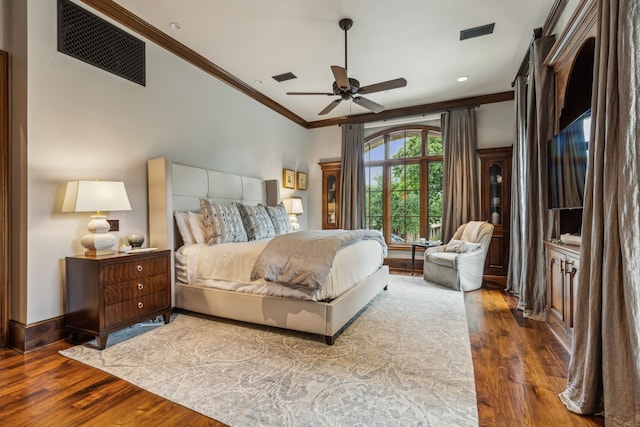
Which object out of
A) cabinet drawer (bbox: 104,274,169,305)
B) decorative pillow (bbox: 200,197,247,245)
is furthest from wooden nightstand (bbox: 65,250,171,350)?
decorative pillow (bbox: 200,197,247,245)

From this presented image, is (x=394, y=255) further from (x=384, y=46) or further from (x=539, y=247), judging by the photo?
(x=384, y=46)

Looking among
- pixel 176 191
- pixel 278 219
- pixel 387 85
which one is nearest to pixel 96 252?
pixel 176 191

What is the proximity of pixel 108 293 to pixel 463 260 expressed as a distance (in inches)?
166

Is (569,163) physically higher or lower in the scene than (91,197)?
higher

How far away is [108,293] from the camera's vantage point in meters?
2.51

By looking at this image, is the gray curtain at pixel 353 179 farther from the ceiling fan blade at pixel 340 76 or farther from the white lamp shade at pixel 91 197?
the white lamp shade at pixel 91 197

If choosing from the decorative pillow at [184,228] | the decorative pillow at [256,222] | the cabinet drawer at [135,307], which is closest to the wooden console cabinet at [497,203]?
the decorative pillow at [256,222]

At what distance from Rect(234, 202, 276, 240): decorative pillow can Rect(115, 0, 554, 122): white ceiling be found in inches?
78.9

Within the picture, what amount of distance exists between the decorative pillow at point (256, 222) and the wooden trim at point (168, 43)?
1930 millimetres

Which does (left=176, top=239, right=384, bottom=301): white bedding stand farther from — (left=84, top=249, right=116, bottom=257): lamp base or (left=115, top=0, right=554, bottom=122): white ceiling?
(left=115, top=0, right=554, bottom=122): white ceiling

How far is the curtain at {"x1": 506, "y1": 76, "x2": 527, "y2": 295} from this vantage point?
3961mm

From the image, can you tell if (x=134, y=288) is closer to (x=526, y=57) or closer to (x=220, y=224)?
(x=220, y=224)

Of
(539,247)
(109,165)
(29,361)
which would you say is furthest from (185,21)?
(539,247)

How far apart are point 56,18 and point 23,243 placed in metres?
1.95
